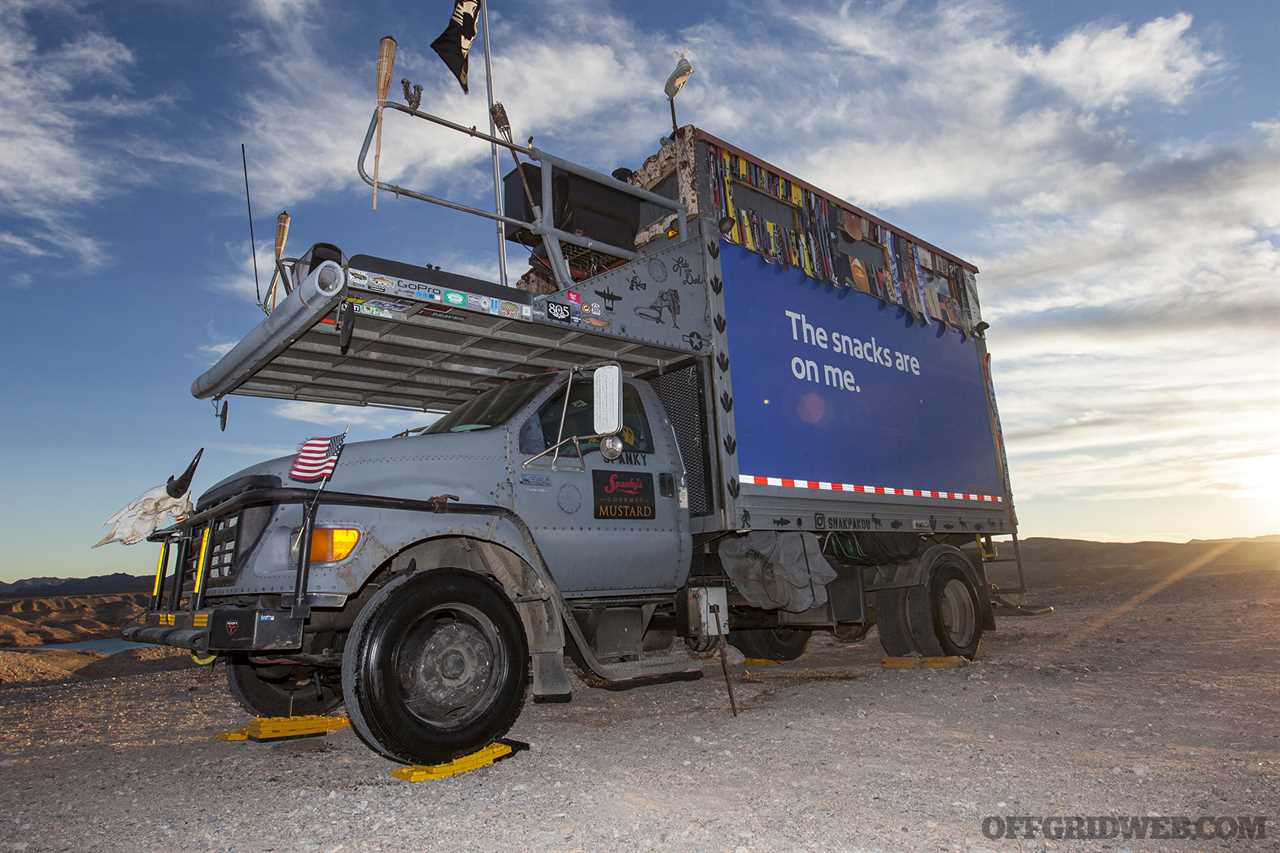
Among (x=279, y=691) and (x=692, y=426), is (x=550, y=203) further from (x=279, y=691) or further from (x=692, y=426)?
(x=279, y=691)

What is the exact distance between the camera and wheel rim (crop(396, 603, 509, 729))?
4.03 meters

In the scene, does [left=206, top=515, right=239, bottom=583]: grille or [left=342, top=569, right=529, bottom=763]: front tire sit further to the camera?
[left=206, top=515, right=239, bottom=583]: grille

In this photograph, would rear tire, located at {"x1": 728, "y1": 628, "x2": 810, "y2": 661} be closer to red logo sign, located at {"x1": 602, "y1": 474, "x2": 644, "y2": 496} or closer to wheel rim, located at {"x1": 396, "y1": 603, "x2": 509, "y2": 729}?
red logo sign, located at {"x1": 602, "y1": 474, "x2": 644, "y2": 496}

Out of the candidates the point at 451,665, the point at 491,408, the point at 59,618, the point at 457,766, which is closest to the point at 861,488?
the point at 491,408

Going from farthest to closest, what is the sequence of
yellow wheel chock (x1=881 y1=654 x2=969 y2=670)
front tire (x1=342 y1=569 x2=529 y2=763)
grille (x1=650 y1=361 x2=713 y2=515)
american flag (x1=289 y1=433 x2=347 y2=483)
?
1. yellow wheel chock (x1=881 y1=654 x2=969 y2=670)
2. grille (x1=650 y1=361 x2=713 y2=515)
3. american flag (x1=289 y1=433 x2=347 y2=483)
4. front tire (x1=342 y1=569 x2=529 y2=763)

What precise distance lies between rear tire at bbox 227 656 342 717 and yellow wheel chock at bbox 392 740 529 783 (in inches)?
56.6

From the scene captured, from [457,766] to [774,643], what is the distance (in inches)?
226

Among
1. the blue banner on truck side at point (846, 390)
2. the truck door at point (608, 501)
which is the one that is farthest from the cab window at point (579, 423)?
the blue banner on truck side at point (846, 390)

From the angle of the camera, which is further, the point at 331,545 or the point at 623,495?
the point at 623,495

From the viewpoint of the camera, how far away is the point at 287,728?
5.07 metres

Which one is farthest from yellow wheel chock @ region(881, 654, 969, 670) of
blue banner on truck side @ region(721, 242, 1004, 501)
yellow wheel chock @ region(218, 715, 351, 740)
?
yellow wheel chock @ region(218, 715, 351, 740)

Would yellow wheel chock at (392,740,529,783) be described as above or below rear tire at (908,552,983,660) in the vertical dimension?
below

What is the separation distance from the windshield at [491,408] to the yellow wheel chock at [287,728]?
2.04 m

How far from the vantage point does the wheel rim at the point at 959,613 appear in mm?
7922
